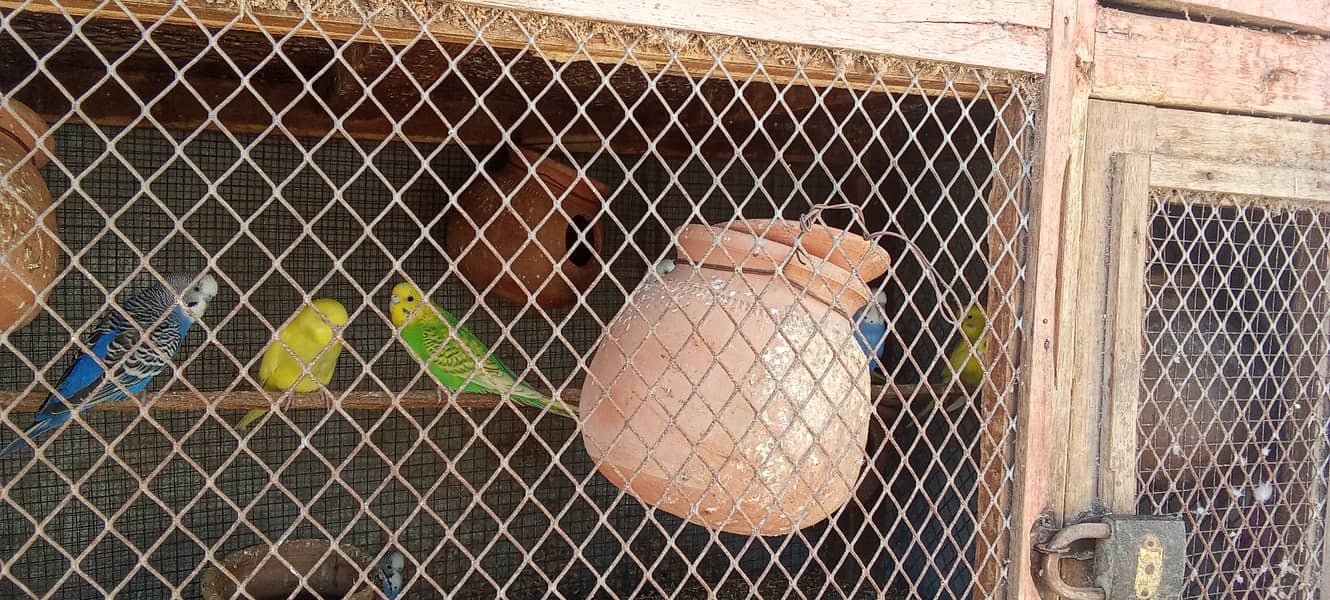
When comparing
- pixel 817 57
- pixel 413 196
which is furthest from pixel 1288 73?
pixel 413 196

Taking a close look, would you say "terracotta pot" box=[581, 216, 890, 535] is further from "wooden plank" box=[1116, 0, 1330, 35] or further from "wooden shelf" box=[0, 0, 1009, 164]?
"wooden plank" box=[1116, 0, 1330, 35]

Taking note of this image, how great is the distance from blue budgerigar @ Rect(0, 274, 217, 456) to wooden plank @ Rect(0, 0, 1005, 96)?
0.69m

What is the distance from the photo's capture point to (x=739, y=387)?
1.38m

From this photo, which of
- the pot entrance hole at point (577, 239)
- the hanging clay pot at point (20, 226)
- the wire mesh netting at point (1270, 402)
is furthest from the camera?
the pot entrance hole at point (577, 239)

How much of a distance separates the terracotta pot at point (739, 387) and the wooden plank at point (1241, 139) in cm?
67

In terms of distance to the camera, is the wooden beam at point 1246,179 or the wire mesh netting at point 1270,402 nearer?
the wooden beam at point 1246,179

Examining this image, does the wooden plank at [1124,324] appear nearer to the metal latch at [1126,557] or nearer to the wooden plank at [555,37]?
the metal latch at [1126,557]

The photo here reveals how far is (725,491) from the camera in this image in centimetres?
141

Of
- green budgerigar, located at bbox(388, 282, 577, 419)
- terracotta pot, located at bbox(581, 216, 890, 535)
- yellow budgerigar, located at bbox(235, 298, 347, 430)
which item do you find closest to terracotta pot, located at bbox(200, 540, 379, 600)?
yellow budgerigar, located at bbox(235, 298, 347, 430)

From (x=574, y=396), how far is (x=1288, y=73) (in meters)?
1.59

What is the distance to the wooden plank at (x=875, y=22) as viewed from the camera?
4.31 ft

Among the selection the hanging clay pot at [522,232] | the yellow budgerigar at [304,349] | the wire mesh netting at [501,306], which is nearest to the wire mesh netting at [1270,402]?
the wire mesh netting at [501,306]

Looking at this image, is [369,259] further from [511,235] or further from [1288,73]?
[1288,73]

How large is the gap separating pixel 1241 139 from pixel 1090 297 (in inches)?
17.9
